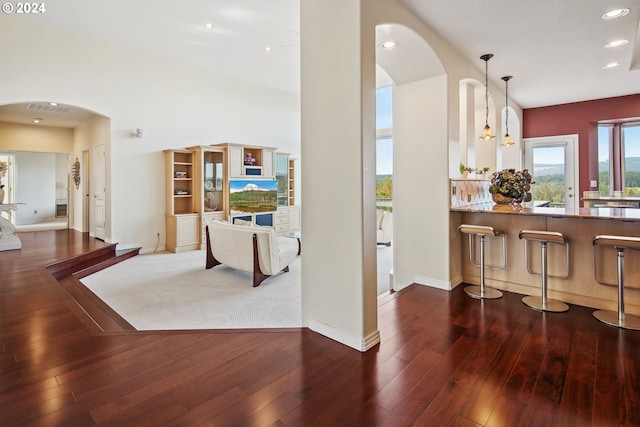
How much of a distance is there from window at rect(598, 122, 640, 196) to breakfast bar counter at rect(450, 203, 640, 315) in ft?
15.0

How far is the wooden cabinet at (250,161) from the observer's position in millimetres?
7249

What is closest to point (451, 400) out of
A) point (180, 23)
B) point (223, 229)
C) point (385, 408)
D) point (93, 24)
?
point (385, 408)

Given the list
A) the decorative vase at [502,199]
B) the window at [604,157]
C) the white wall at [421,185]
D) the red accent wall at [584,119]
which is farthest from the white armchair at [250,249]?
the window at [604,157]

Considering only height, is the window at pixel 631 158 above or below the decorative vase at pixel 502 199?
above

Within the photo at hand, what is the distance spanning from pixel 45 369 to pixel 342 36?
9.75 ft

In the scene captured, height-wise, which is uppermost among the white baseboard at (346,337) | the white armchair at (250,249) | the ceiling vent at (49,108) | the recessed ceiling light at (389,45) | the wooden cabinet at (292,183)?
the ceiling vent at (49,108)

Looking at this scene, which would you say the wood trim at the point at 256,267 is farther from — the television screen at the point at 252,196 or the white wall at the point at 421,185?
the television screen at the point at 252,196

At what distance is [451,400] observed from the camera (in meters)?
1.76

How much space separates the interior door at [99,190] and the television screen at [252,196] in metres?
2.53

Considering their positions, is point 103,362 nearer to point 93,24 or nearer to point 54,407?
point 54,407

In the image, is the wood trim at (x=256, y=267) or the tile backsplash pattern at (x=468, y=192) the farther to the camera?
the wood trim at (x=256, y=267)

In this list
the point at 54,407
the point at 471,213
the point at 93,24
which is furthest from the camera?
the point at 93,24

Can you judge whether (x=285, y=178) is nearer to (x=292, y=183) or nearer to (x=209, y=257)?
(x=292, y=183)

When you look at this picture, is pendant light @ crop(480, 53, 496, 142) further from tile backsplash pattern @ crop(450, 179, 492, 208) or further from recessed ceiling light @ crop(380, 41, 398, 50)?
recessed ceiling light @ crop(380, 41, 398, 50)
